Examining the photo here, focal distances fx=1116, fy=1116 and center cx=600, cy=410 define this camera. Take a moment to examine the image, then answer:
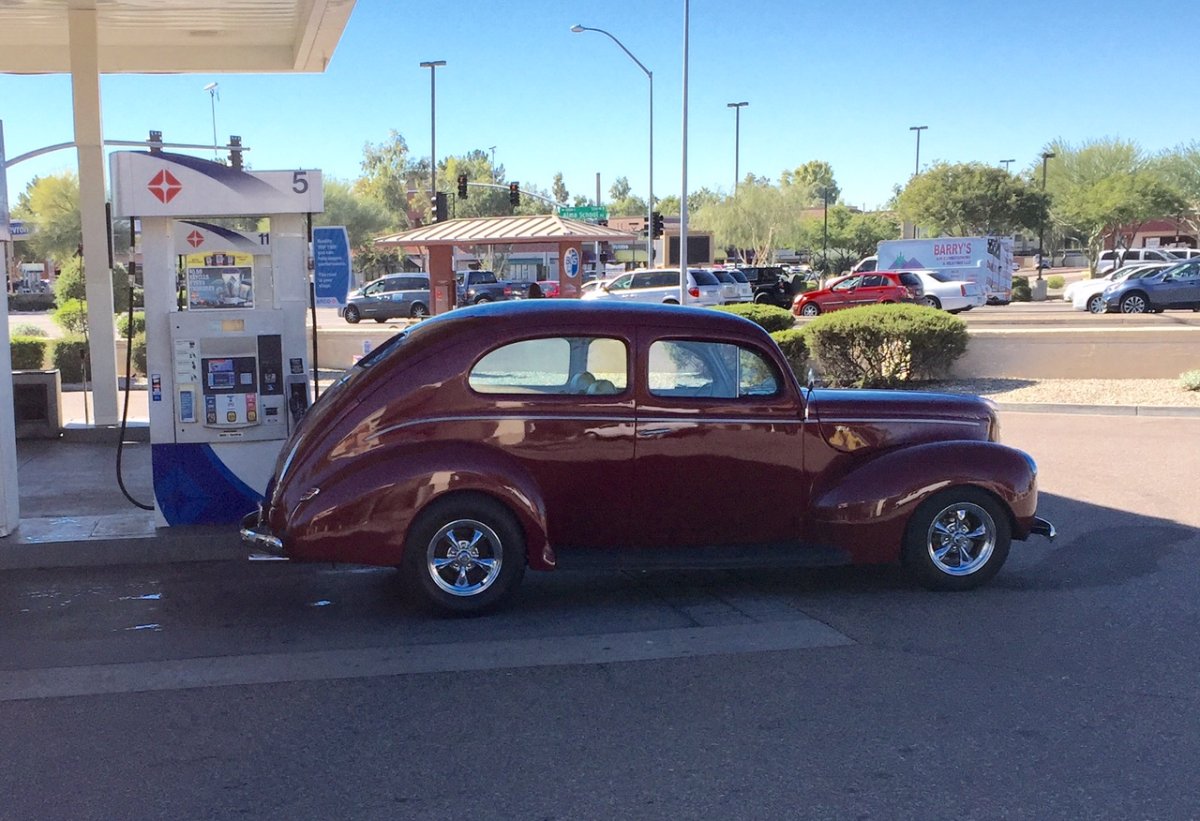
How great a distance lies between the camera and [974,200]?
63.9 m

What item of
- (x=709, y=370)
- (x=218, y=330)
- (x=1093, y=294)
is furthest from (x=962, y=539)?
(x=1093, y=294)

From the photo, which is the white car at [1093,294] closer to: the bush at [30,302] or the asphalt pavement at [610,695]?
the asphalt pavement at [610,695]

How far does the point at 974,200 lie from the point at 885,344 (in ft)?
170

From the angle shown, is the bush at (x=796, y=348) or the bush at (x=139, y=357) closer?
the bush at (x=796, y=348)

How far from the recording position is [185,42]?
1375cm

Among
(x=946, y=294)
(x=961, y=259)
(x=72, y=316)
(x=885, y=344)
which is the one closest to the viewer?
(x=885, y=344)

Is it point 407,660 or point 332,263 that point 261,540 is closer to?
point 407,660

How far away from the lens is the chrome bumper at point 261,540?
6.00 meters

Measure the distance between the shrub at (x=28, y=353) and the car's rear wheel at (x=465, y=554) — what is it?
15262 mm

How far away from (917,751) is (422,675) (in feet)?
7.52

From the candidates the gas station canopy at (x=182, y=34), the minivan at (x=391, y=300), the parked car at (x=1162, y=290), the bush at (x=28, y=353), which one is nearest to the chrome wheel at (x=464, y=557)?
the gas station canopy at (x=182, y=34)

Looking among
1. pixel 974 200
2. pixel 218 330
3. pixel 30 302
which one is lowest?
pixel 218 330

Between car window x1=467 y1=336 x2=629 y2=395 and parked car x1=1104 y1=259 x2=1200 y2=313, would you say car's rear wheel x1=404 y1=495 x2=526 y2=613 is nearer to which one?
car window x1=467 y1=336 x2=629 y2=395

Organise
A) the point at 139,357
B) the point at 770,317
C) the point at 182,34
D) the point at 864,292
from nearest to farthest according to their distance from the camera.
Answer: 1. the point at 182,34
2. the point at 770,317
3. the point at 139,357
4. the point at 864,292
